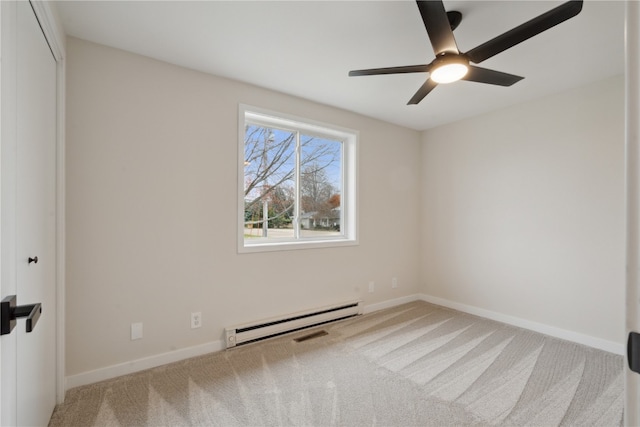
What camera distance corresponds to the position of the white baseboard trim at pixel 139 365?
1.96 m

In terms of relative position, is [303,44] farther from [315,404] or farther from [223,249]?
[315,404]

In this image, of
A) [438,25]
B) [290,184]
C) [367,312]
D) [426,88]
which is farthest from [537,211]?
[290,184]

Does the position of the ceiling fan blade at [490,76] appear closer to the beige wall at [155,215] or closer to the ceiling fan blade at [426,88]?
the ceiling fan blade at [426,88]

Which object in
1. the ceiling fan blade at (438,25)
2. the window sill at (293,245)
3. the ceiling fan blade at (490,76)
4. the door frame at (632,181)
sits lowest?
the window sill at (293,245)

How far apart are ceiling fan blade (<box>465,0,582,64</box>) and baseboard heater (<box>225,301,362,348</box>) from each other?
2.54m

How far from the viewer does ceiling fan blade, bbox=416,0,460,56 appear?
130 centimetres

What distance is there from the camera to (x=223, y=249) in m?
2.54

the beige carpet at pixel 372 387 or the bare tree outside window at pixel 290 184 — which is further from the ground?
the bare tree outside window at pixel 290 184

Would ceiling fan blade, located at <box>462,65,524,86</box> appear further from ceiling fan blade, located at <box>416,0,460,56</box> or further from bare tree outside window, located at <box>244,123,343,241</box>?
bare tree outside window, located at <box>244,123,343,241</box>

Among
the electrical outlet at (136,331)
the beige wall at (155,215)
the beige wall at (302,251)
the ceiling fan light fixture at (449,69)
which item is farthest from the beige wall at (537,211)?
the electrical outlet at (136,331)

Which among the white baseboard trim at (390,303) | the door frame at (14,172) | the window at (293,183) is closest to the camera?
the door frame at (14,172)

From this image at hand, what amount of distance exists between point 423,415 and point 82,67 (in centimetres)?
315

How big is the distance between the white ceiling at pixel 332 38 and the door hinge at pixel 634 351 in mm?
1863

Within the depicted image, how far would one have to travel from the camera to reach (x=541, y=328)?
2.96 metres
